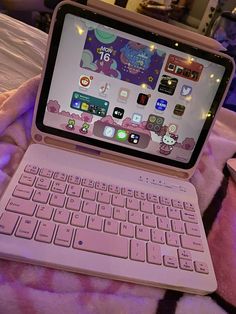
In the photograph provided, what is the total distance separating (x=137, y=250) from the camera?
1.24ft

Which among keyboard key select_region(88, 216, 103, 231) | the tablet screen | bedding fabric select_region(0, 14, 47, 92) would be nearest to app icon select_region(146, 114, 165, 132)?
the tablet screen

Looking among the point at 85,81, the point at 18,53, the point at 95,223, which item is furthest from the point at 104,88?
the point at 18,53

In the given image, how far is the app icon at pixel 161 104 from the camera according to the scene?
0.53m

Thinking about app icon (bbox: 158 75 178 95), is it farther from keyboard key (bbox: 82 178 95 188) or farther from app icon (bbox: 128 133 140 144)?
keyboard key (bbox: 82 178 95 188)

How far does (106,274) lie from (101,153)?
26 cm

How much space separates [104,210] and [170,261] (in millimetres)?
115

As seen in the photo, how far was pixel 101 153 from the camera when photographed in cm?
55

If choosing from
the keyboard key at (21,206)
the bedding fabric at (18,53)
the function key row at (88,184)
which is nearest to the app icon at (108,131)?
the function key row at (88,184)

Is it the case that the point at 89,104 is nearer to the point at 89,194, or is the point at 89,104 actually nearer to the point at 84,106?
the point at 84,106

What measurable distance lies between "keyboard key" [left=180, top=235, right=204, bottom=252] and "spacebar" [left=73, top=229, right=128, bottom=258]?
0.09 metres

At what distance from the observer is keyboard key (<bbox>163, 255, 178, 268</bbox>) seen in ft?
1.23

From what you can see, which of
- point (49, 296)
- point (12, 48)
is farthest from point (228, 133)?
point (12, 48)

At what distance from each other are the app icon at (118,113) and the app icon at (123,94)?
0.06ft

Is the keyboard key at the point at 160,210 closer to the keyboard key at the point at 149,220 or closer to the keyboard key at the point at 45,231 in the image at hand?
the keyboard key at the point at 149,220
